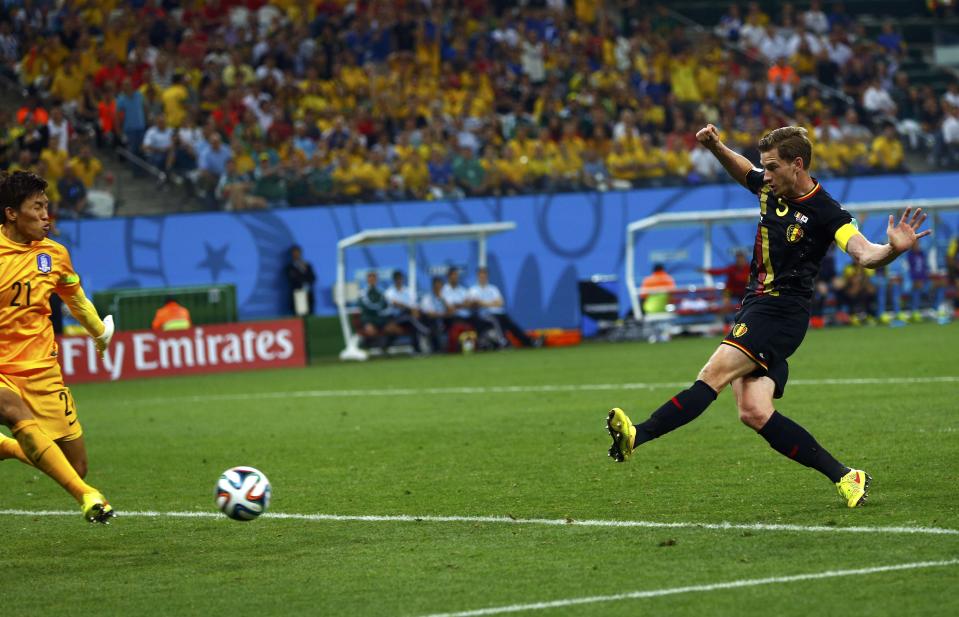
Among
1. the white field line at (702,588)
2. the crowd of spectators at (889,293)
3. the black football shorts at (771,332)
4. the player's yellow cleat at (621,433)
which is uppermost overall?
the black football shorts at (771,332)

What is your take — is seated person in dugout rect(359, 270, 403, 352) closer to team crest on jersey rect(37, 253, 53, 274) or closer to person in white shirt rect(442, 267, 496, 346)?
person in white shirt rect(442, 267, 496, 346)

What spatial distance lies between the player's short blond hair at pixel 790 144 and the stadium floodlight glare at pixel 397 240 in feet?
61.6

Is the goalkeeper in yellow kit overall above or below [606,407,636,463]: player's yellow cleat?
above

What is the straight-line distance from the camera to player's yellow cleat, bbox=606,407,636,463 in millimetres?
7914

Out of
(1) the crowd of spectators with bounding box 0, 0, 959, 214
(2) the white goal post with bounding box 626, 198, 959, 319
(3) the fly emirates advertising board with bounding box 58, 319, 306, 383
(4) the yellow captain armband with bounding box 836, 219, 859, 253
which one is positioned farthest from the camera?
(2) the white goal post with bounding box 626, 198, 959, 319

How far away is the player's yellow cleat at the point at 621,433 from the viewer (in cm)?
791

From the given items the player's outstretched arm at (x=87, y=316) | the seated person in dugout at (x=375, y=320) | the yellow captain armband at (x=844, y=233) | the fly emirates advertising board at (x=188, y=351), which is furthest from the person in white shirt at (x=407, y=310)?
the yellow captain armband at (x=844, y=233)

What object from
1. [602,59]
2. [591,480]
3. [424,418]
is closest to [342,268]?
[602,59]

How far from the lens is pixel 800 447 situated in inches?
319

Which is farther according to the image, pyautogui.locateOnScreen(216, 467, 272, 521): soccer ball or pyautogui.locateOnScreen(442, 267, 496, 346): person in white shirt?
pyautogui.locateOnScreen(442, 267, 496, 346): person in white shirt

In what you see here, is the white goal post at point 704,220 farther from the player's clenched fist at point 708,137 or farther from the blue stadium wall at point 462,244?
the player's clenched fist at point 708,137

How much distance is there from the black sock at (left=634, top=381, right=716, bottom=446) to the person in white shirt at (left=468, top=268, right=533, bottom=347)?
19.1 meters

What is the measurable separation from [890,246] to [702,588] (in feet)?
7.37

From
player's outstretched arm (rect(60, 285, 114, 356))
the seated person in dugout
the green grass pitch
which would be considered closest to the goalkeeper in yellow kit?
player's outstretched arm (rect(60, 285, 114, 356))
